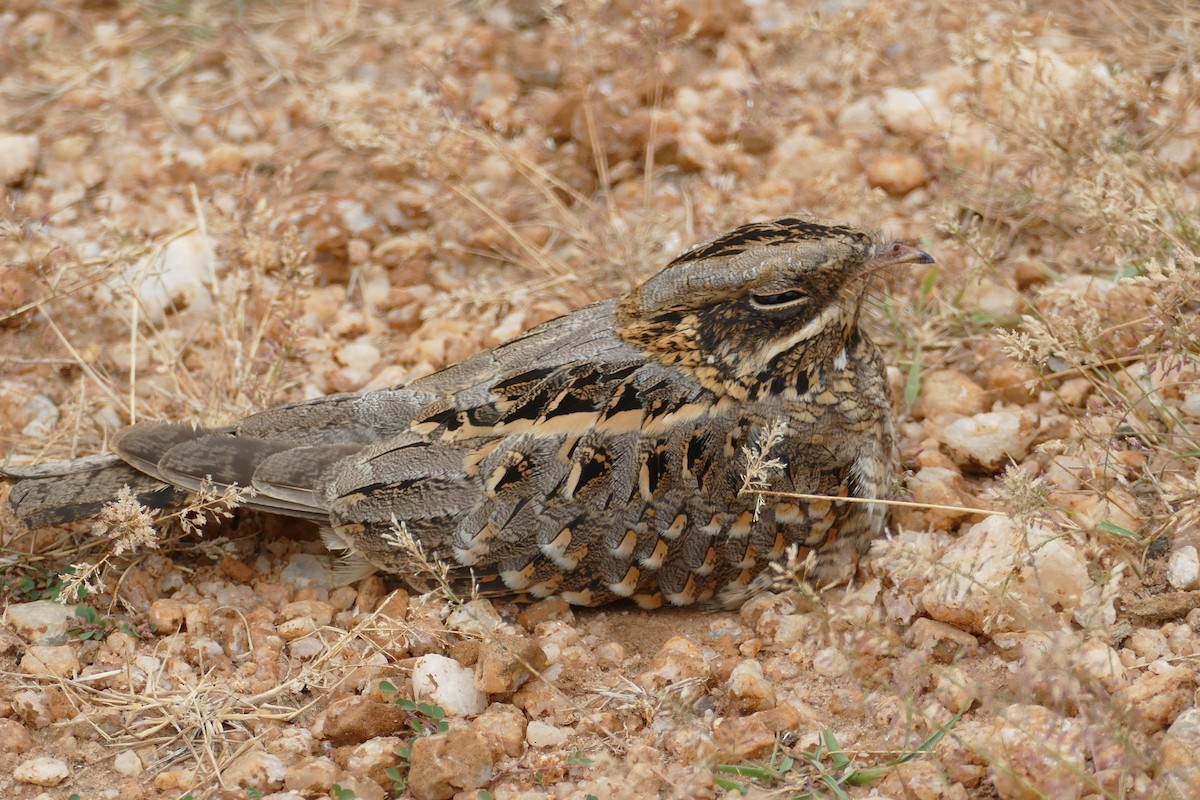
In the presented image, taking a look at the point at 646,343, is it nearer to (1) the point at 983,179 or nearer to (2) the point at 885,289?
(2) the point at 885,289

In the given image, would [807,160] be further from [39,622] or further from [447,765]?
[39,622]

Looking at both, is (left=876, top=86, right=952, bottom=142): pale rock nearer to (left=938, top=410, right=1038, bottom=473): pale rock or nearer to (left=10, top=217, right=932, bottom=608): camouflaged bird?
(left=938, top=410, right=1038, bottom=473): pale rock

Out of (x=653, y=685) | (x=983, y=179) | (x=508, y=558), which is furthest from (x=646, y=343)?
(x=983, y=179)

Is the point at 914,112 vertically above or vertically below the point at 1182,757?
above

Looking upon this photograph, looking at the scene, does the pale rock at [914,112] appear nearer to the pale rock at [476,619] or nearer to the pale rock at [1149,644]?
the pale rock at [1149,644]

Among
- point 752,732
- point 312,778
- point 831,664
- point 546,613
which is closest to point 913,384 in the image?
point 831,664

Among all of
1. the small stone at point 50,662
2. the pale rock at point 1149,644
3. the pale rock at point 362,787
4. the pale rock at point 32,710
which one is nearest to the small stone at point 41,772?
the pale rock at point 32,710

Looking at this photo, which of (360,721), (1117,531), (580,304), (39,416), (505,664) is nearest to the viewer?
(360,721)
